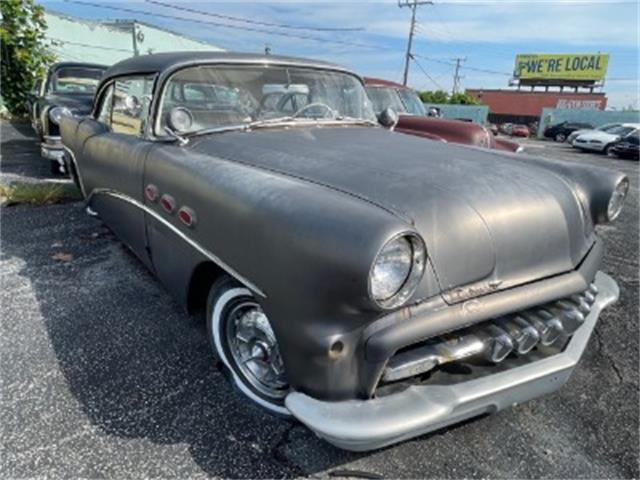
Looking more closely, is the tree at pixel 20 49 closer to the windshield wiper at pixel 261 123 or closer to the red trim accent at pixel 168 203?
the windshield wiper at pixel 261 123

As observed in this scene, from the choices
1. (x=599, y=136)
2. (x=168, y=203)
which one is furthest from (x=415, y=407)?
(x=599, y=136)

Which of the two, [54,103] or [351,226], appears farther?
[54,103]

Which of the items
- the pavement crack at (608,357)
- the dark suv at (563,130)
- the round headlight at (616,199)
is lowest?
the dark suv at (563,130)

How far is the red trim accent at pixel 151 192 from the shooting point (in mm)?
2572

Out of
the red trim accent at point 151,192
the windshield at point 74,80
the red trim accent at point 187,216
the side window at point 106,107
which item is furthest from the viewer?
the windshield at point 74,80

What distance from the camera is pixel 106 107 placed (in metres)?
3.78

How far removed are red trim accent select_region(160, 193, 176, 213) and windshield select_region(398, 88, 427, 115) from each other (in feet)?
21.8

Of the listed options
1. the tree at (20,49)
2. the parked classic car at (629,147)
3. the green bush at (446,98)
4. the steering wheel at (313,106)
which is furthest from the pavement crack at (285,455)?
the green bush at (446,98)

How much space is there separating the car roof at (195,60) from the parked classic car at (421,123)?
10.6 ft

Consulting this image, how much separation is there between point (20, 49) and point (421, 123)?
10127 millimetres

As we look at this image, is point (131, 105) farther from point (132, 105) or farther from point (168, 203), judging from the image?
point (168, 203)

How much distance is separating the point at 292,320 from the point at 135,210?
169 centimetres

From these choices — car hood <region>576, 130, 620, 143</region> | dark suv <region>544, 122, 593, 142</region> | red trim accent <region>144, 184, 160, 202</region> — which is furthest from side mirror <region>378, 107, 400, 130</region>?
dark suv <region>544, 122, 593, 142</region>

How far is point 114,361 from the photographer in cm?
250
